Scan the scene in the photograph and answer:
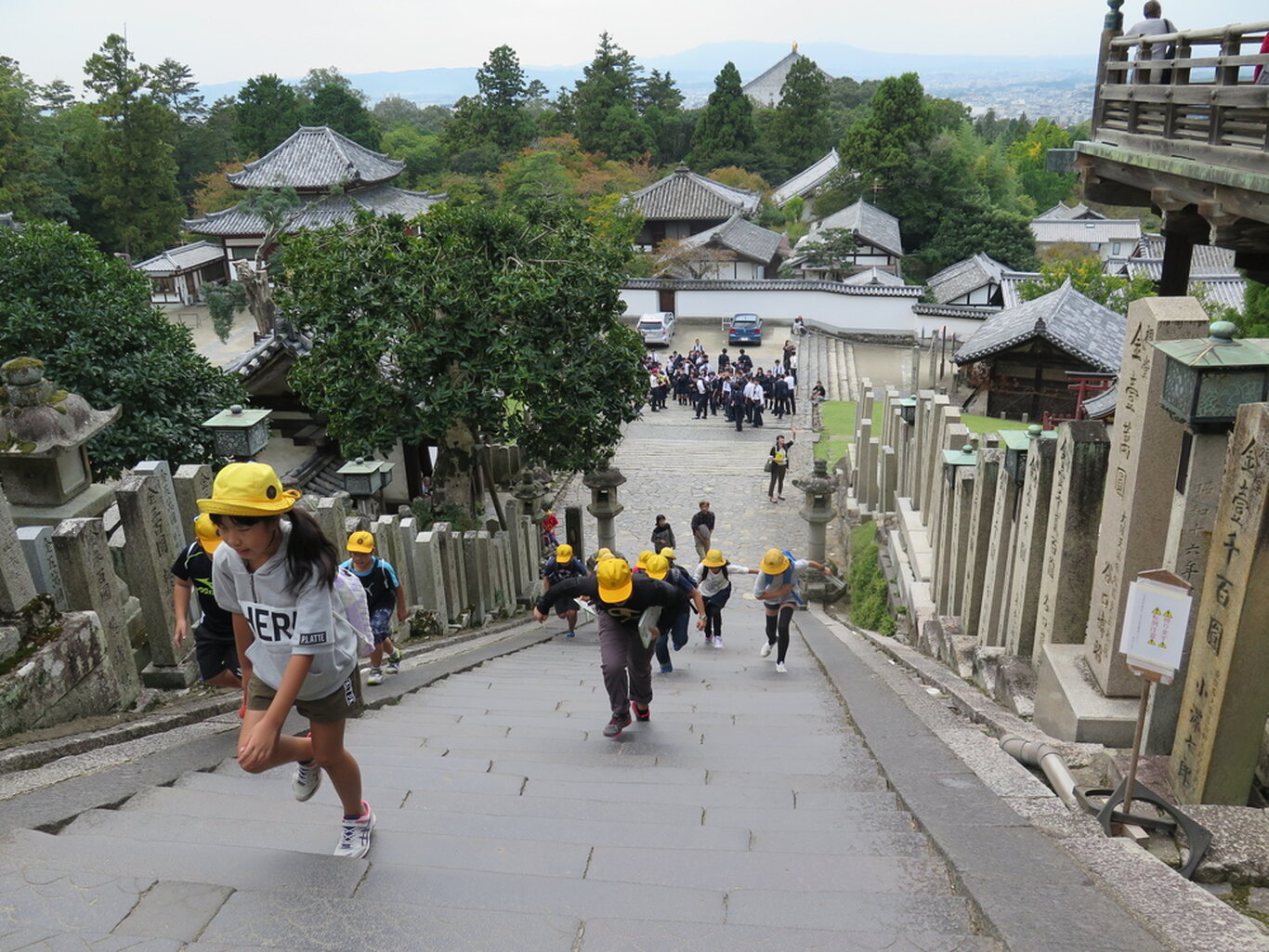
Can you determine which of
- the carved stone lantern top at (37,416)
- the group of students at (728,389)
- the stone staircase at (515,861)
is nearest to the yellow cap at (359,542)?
the stone staircase at (515,861)

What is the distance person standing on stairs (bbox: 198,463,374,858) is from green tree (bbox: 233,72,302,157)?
5621 cm

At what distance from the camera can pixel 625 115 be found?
5975 centimetres

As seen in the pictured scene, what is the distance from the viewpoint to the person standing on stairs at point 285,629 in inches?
121

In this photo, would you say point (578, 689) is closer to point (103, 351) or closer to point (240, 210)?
point (103, 351)

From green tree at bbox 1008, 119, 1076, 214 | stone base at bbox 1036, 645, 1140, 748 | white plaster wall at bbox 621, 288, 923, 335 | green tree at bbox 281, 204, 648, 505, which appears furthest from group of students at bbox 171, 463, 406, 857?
green tree at bbox 1008, 119, 1076, 214

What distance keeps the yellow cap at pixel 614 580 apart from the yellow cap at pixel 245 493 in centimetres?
272

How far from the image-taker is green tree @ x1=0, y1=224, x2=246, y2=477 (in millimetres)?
13336

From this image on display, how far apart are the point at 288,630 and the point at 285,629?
0.01 m

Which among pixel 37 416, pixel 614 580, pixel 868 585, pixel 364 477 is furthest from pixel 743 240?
pixel 614 580

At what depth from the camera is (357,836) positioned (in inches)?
135

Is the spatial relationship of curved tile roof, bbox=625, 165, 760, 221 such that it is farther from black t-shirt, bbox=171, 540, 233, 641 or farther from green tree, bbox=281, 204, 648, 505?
black t-shirt, bbox=171, 540, 233, 641

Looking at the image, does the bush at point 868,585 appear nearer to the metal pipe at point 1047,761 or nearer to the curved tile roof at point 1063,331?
the metal pipe at point 1047,761

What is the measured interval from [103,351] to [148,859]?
41.9 ft

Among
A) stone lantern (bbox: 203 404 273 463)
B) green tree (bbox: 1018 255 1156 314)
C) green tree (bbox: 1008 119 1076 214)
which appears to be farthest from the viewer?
green tree (bbox: 1008 119 1076 214)
